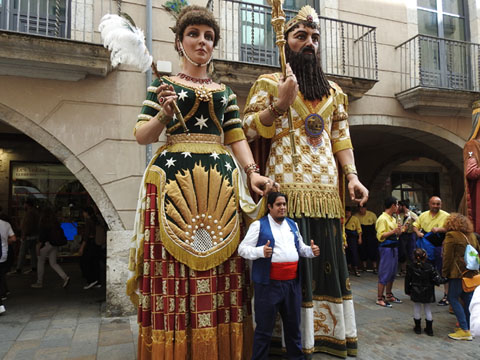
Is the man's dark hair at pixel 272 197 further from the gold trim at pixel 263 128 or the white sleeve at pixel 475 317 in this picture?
the white sleeve at pixel 475 317

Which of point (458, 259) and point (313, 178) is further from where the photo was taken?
point (458, 259)

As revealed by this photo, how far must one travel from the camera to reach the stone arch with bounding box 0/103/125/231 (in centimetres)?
459

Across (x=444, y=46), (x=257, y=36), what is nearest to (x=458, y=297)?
(x=257, y=36)

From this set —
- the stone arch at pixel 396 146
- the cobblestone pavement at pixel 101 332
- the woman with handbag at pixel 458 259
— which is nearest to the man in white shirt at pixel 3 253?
the cobblestone pavement at pixel 101 332

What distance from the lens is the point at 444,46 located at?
785 centimetres

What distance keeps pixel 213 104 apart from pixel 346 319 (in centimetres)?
189

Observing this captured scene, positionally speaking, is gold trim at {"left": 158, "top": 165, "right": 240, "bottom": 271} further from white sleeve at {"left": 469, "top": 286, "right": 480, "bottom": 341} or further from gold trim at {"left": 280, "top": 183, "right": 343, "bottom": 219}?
white sleeve at {"left": 469, "top": 286, "right": 480, "bottom": 341}

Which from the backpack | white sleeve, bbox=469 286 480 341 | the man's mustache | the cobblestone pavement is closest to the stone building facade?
the cobblestone pavement

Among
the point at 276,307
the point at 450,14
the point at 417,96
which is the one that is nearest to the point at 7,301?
the point at 276,307

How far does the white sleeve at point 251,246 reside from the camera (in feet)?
7.53

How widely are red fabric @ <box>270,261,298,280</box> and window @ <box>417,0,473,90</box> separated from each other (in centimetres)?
673

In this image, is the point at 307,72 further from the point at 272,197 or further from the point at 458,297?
the point at 458,297

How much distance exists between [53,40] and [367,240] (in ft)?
24.7

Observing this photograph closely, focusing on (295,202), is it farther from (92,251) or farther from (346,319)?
(92,251)
